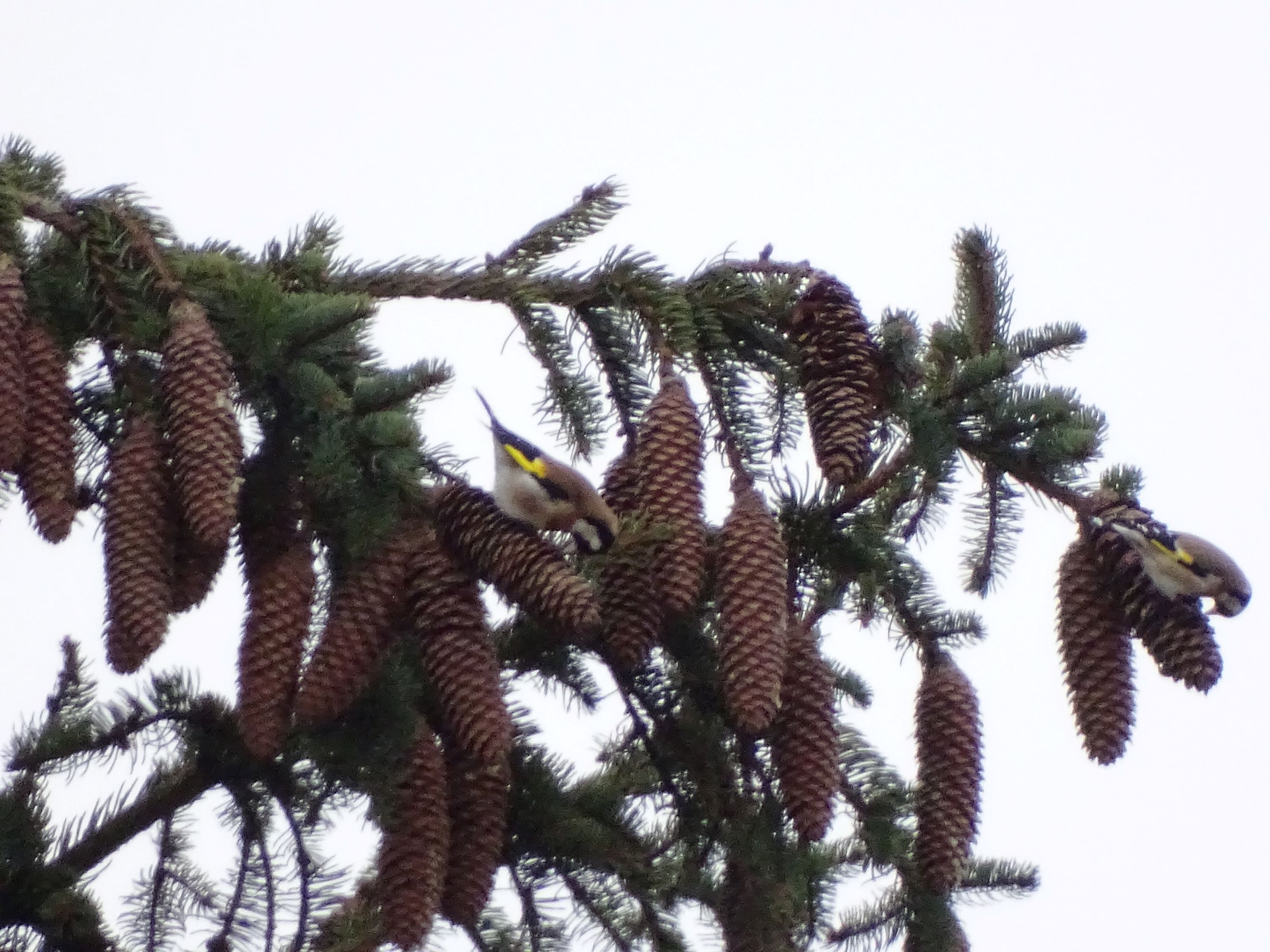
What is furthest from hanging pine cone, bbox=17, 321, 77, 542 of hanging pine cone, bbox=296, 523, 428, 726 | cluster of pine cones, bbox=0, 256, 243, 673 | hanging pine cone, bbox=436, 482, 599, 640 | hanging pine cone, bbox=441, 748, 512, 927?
hanging pine cone, bbox=441, 748, 512, 927

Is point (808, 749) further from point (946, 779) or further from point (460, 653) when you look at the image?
point (460, 653)

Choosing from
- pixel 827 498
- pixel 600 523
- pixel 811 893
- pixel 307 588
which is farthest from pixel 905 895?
pixel 307 588

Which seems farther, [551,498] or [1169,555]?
[551,498]

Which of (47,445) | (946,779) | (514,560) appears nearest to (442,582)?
(514,560)

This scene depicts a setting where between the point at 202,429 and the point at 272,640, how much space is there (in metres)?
0.26

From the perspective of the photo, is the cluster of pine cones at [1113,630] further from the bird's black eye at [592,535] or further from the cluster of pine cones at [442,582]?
the bird's black eye at [592,535]

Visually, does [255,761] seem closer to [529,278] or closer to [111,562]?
[111,562]

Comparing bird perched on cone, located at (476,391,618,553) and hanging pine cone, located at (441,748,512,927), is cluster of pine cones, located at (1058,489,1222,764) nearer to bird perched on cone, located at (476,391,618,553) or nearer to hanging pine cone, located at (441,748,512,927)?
bird perched on cone, located at (476,391,618,553)

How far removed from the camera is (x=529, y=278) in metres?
2.13

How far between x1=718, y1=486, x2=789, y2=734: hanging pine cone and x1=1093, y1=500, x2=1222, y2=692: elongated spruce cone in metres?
0.45

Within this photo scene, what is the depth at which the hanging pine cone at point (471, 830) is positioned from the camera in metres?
1.79

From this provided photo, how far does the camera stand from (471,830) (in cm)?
179

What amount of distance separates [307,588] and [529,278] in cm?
66

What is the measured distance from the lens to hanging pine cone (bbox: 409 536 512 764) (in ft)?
5.49
